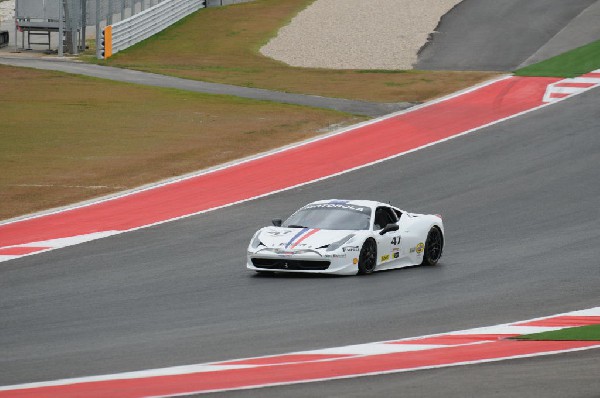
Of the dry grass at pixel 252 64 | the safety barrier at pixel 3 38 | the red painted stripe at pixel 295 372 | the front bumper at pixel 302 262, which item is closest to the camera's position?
the red painted stripe at pixel 295 372

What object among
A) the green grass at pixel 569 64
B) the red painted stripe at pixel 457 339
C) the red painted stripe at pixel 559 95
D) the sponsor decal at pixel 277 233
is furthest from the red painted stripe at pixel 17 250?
the green grass at pixel 569 64

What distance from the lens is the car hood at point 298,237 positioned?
19156 mm

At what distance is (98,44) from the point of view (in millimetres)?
48812

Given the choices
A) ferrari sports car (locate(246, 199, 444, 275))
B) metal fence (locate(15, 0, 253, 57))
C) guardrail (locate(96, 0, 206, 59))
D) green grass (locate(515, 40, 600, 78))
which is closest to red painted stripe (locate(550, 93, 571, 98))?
green grass (locate(515, 40, 600, 78))

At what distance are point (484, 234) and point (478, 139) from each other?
10.3m

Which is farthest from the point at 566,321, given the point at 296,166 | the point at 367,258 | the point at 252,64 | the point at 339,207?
the point at 252,64

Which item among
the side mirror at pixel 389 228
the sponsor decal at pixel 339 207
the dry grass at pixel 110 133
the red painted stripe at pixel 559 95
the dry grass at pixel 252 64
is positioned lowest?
the dry grass at pixel 110 133

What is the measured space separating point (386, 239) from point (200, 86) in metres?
23.9

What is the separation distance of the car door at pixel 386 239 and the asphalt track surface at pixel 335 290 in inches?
16.7

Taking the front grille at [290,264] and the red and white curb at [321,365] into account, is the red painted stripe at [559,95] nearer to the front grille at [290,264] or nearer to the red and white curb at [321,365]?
the front grille at [290,264]

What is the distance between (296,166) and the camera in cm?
3133

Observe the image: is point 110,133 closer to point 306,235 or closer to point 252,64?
point 252,64

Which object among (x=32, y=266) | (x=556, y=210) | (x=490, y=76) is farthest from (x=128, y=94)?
(x=32, y=266)

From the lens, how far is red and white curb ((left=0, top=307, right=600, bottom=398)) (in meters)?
11.3
